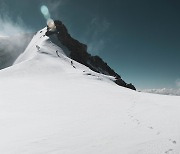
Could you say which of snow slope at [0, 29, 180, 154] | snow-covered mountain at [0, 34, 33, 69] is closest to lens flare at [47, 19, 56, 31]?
snow-covered mountain at [0, 34, 33, 69]

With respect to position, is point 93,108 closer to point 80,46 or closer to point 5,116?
point 5,116

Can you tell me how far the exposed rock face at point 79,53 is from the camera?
104 metres

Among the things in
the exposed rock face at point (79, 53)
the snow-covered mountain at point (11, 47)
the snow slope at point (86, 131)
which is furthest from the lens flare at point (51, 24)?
the snow slope at point (86, 131)

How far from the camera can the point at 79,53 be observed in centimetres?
11050

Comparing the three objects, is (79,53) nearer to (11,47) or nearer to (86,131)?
(11,47)

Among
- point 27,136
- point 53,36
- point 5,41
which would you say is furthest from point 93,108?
point 5,41

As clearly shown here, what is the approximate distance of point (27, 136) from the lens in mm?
8492

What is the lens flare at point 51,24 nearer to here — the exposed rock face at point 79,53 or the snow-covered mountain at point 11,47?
the exposed rock face at point 79,53

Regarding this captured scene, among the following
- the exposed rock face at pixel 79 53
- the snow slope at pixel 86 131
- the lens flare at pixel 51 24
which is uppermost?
the lens flare at pixel 51 24

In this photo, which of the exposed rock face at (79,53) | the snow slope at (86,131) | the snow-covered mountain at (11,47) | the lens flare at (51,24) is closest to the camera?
the snow slope at (86,131)

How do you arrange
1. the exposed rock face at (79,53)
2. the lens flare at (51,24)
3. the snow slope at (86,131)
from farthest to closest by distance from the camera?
1. the lens flare at (51,24)
2. the exposed rock face at (79,53)
3. the snow slope at (86,131)

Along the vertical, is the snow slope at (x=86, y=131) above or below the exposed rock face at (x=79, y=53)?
below

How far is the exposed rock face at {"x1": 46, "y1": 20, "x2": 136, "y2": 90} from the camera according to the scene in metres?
104

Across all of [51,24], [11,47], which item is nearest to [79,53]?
[51,24]
